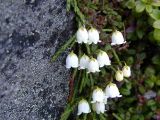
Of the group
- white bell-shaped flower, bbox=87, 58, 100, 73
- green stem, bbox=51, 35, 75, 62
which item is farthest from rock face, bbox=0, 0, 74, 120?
white bell-shaped flower, bbox=87, 58, 100, 73

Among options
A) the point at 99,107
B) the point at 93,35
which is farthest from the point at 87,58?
the point at 99,107

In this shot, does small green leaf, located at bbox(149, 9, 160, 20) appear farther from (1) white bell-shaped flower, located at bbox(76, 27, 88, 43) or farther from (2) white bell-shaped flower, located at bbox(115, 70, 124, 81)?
(1) white bell-shaped flower, located at bbox(76, 27, 88, 43)

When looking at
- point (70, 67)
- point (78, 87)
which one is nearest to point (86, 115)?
point (78, 87)

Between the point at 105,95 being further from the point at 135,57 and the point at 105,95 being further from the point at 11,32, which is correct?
the point at 11,32

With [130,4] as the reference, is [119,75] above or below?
below

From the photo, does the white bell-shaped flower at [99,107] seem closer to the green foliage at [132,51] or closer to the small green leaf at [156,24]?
the green foliage at [132,51]

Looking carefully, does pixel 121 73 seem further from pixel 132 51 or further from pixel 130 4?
pixel 130 4
